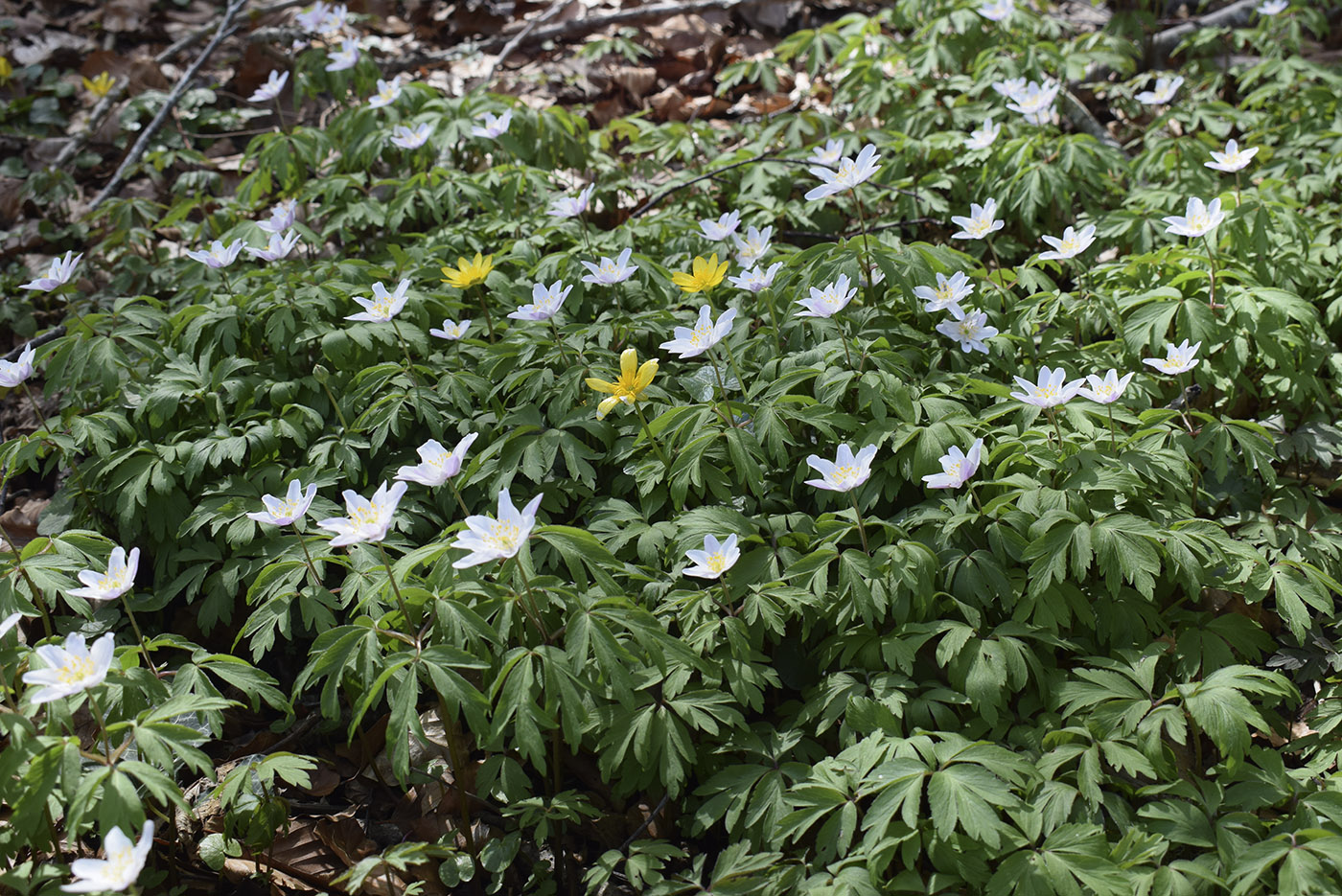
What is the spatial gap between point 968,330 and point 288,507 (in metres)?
2.17

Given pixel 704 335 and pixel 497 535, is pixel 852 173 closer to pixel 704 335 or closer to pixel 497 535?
pixel 704 335

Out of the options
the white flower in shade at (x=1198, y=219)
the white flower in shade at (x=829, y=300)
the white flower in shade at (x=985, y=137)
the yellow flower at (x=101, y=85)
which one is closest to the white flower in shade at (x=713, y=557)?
the white flower in shade at (x=829, y=300)

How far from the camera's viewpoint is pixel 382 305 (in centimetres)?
323

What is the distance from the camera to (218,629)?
3371 mm

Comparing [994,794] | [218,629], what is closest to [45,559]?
[218,629]

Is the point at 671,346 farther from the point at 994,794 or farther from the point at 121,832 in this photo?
the point at 121,832

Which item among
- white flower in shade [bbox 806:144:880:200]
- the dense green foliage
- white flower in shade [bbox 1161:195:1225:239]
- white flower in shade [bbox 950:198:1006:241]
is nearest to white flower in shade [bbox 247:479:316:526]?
the dense green foliage

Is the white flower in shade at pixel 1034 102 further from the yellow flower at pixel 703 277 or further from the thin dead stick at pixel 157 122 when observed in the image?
the thin dead stick at pixel 157 122

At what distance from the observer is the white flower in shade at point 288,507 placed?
8.54 feet

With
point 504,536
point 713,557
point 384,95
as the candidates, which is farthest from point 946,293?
point 384,95

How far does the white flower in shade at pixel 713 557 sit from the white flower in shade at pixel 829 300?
33.7 inches

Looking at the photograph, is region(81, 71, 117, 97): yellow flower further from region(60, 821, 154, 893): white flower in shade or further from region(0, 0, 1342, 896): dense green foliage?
region(60, 821, 154, 893): white flower in shade

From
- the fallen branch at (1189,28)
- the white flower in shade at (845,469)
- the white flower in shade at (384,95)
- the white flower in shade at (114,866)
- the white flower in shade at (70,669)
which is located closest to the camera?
the white flower in shade at (114,866)

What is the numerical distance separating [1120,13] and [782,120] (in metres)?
2.27
